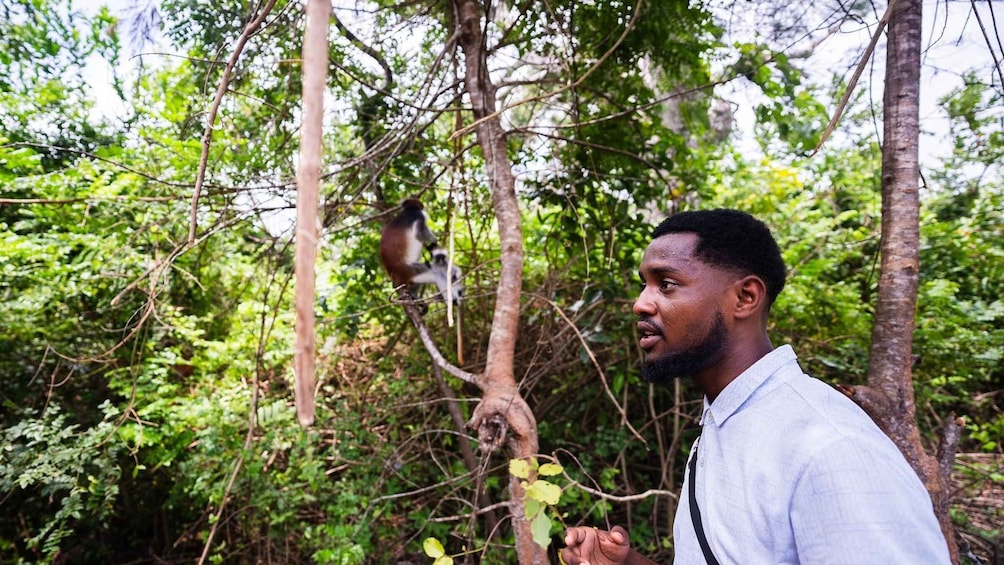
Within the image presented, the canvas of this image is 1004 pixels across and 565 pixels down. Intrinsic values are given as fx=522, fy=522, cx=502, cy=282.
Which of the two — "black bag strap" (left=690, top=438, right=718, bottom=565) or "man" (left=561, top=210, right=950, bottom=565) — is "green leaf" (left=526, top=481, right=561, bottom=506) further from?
"black bag strap" (left=690, top=438, right=718, bottom=565)

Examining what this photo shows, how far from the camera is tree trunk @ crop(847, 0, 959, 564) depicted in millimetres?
2154

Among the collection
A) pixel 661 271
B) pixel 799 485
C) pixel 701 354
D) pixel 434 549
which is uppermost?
pixel 661 271

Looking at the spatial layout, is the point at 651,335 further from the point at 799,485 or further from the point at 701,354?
the point at 799,485

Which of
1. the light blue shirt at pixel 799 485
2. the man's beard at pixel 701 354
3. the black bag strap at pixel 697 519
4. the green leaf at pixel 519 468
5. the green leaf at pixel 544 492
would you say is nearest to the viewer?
the light blue shirt at pixel 799 485

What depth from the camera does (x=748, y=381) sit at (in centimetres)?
124

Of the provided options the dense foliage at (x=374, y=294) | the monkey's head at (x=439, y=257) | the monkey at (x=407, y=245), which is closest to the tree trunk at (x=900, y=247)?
the dense foliage at (x=374, y=294)

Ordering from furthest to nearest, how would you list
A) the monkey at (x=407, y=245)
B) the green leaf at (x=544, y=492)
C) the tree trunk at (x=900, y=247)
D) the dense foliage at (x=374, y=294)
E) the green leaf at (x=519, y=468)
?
the monkey at (x=407, y=245)
the dense foliage at (x=374, y=294)
the tree trunk at (x=900, y=247)
the green leaf at (x=519, y=468)
the green leaf at (x=544, y=492)

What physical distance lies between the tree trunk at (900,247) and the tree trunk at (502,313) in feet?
4.67

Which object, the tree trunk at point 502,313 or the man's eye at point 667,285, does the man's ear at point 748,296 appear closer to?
the man's eye at point 667,285

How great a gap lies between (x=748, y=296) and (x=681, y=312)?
0.17m

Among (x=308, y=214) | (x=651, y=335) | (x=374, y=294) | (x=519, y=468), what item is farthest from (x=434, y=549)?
(x=374, y=294)

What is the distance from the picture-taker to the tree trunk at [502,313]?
233 centimetres

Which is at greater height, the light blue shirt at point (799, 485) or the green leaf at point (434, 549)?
the light blue shirt at point (799, 485)

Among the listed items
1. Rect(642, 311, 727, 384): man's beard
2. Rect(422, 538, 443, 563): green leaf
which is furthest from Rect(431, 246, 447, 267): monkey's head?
Rect(642, 311, 727, 384): man's beard
